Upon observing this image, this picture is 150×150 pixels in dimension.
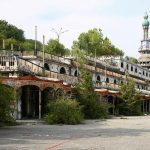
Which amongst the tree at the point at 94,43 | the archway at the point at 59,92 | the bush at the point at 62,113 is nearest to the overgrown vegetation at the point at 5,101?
the bush at the point at 62,113

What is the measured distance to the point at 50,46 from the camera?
101 metres

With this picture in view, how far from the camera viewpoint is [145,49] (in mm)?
158250

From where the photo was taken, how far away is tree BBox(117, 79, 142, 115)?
57812 millimetres

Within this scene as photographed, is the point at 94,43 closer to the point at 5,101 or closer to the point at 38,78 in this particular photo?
the point at 38,78

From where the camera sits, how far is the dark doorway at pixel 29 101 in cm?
4372

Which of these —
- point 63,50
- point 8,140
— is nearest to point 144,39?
point 63,50

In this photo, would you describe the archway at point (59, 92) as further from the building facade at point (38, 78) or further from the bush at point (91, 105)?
the bush at point (91, 105)

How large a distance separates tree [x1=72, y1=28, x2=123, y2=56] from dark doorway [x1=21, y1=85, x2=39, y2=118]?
80.3m

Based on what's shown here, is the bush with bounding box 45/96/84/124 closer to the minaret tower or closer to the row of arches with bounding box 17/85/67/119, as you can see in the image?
the row of arches with bounding box 17/85/67/119

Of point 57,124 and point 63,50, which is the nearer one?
point 57,124

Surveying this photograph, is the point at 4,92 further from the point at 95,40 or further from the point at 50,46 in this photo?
the point at 95,40

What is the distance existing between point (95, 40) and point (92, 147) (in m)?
109

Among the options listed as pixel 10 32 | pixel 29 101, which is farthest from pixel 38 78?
pixel 10 32

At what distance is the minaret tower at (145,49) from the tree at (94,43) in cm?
1572
